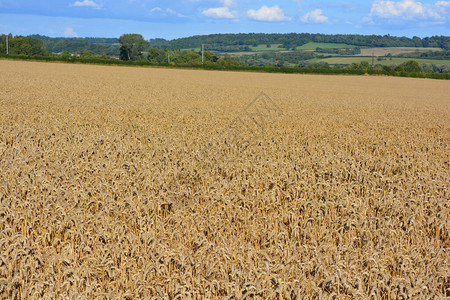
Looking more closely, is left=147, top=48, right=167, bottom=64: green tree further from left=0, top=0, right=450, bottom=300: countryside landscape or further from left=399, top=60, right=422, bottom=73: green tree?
left=0, top=0, right=450, bottom=300: countryside landscape

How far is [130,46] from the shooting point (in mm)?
111125

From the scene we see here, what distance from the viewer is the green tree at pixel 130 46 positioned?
365 ft

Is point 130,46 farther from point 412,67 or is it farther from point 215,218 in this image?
point 215,218

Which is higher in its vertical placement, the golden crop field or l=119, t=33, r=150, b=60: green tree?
l=119, t=33, r=150, b=60: green tree

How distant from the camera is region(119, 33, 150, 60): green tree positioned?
11112 cm

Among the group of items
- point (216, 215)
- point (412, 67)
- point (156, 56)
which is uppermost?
point (156, 56)

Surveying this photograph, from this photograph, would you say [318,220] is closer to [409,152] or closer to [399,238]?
[399,238]

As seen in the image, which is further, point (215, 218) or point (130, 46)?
point (130, 46)

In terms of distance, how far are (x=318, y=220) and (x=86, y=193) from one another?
9.45 ft

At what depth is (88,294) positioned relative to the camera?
3.18m

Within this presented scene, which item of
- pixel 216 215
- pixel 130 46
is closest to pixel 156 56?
pixel 130 46

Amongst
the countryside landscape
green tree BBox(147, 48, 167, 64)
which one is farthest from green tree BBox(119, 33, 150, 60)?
the countryside landscape

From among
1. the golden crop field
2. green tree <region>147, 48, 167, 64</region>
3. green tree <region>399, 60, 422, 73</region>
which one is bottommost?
the golden crop field

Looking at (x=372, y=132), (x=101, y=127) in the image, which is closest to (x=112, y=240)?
(x=101, y=127)
